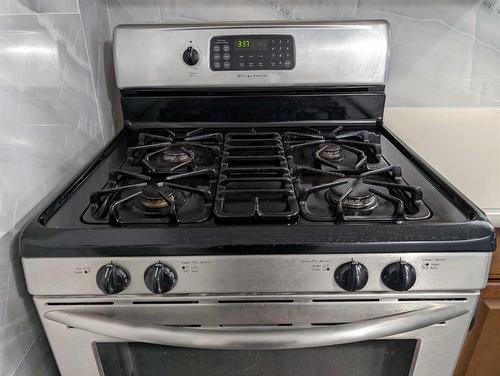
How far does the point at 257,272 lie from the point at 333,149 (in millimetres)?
387

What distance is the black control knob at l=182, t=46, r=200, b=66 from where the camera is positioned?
1068mm

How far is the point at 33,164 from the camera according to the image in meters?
0.79

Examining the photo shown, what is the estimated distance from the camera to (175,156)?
3.14ft

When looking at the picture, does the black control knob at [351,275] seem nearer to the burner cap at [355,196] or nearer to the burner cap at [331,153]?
the burner cap at [355,196]

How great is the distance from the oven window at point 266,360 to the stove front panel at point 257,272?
13 centimetres

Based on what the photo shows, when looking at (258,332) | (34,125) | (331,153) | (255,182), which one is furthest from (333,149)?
(34,125)

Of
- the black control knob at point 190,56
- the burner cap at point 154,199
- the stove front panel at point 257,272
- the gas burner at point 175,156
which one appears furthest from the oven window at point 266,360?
the black control knob at point 190,56

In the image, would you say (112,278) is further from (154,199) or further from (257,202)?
(257,202)

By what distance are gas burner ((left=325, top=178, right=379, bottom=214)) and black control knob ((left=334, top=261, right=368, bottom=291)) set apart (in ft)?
0.36

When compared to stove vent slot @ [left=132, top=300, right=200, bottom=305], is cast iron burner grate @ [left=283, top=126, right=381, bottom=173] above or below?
above

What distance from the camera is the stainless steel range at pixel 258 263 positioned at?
2.22 feet

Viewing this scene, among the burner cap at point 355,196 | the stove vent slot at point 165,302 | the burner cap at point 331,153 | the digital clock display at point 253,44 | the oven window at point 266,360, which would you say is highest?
the digital clock display at point 253,44

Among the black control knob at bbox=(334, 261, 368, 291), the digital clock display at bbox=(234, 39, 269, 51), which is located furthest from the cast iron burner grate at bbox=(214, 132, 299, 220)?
the digital clock display at bbox=(234, 39, 269, 51)

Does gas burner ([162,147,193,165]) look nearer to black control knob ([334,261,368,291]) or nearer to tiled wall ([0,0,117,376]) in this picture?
tiled wall ([0,0,117,376])
